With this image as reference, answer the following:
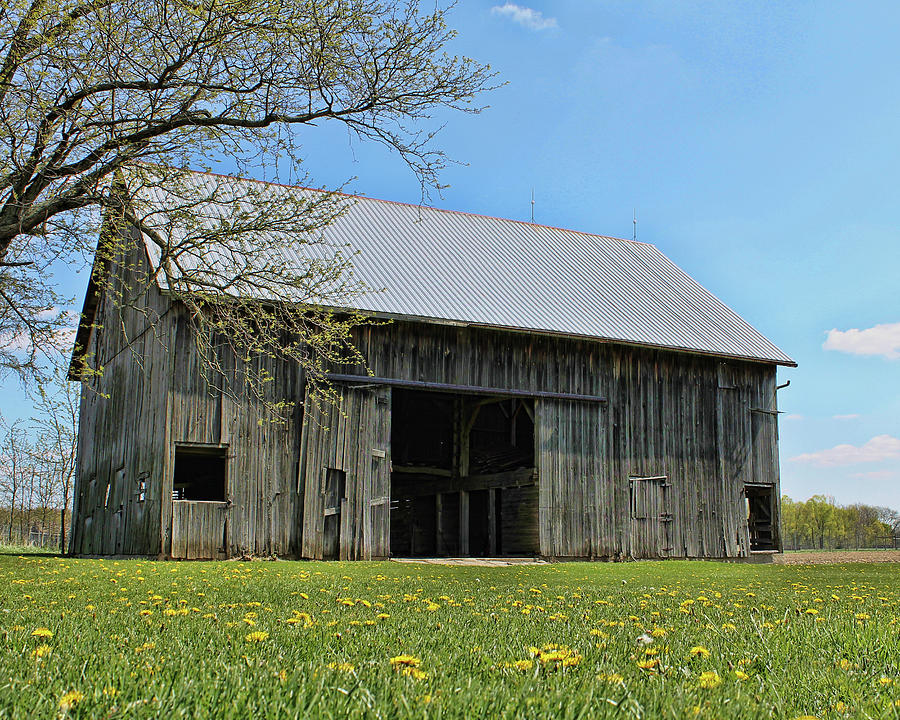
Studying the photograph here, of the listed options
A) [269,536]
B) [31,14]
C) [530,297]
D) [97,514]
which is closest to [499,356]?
[530,297]

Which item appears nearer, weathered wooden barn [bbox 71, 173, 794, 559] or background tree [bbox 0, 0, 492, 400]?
background tree [bbox 0, 0, 492, 400]

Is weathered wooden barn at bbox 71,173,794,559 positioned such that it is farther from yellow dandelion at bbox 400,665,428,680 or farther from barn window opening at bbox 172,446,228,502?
yellow dandelion at bbox 400,665,428,680

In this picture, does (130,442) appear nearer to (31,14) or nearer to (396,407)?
(396,407)

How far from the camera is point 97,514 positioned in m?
22.0

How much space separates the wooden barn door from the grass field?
37.0 ft

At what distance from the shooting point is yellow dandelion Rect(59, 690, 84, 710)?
2303 millimetres

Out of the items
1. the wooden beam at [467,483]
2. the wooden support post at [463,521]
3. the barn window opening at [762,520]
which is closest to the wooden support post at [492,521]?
the wooden beam at [467,483]

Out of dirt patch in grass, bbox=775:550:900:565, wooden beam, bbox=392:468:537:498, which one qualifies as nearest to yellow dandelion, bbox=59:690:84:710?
wooden beam, bbox=392:468:537:498

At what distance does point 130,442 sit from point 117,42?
1168cm

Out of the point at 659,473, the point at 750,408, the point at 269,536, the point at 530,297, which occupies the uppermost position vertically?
the point at 530,297

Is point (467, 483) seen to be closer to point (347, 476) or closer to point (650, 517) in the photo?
point (650, 517)

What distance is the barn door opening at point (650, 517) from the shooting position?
69.6 feet

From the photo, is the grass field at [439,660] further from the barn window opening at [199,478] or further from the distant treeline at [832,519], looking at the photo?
the distant treeline at [832,519]

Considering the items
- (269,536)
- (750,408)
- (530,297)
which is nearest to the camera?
(269,536)
